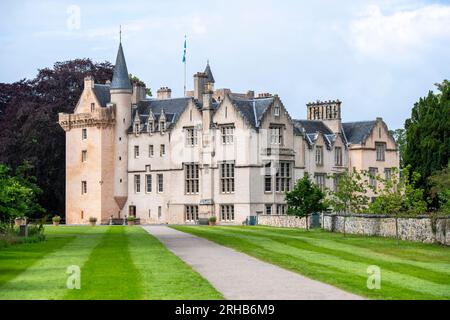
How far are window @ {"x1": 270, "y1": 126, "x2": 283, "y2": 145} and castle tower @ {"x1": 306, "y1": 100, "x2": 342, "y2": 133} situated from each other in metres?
12.3

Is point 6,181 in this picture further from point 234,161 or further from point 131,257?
point 234,161

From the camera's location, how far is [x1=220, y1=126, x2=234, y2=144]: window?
87000 mm

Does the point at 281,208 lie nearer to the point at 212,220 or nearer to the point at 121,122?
the point at 212,220

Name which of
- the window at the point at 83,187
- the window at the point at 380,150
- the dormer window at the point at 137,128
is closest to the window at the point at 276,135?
the dormer window at the point at 137,128

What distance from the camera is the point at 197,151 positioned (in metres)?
90.0

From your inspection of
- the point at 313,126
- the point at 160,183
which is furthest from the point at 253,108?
the point at 160,183

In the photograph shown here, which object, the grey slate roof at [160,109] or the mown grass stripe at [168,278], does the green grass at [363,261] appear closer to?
the mown grass stripe at [168,278]

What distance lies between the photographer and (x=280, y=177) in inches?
3460

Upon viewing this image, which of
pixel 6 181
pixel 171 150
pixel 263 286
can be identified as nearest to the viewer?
pixel 263 286

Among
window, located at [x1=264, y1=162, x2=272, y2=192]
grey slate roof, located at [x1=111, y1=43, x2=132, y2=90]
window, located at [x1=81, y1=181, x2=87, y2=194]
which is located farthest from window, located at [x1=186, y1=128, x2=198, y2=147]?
window, located at [x1=81, y1=181, x2=87, y2=194]

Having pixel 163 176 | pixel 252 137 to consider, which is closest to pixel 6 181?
pixel 252 137

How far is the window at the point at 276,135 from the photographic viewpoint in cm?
8706
